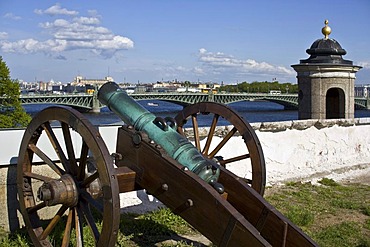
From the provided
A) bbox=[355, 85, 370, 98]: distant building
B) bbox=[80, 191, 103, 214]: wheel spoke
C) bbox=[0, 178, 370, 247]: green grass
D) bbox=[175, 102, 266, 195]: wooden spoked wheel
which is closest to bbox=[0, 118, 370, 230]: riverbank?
bbox=[0, 178, 370, 247]: green grass

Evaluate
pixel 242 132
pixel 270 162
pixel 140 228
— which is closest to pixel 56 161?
pixel 140 228

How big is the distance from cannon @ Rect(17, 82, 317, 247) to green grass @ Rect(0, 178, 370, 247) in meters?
0.65

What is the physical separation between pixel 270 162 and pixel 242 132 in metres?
2.40

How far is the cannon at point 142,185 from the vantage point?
2684 mm

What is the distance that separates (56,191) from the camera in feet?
9.68

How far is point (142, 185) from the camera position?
3162 millimetres

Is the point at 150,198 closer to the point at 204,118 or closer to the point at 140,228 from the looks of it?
the point at 140,228

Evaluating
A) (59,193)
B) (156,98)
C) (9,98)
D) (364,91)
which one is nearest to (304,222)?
(59,193)

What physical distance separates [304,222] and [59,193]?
92.0 inches

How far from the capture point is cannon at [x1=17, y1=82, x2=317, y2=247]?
2684 mm

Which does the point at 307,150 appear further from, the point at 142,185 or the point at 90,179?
the point at 90,179

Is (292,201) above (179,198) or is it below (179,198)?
below

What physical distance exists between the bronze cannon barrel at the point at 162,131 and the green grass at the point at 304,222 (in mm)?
950

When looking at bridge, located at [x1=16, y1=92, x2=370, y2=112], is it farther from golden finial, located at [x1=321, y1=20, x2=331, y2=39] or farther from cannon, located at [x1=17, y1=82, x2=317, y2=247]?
cannon, located at [x1=17, y1=82, x2=317, y2=247]
